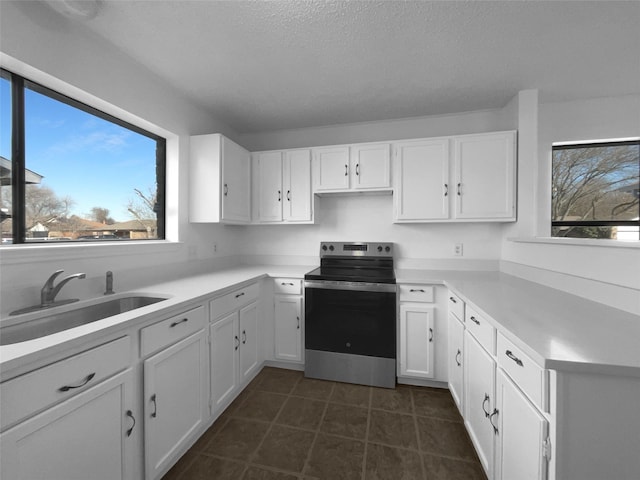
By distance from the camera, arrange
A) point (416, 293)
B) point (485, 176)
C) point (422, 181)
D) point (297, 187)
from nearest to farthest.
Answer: point (416, 293)
point (485, 176)
point (422, 181)
point (297, 187)

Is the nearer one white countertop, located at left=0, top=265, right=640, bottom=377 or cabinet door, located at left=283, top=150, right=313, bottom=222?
white countertop, located at left=0, top=265, right=640, bottom=377

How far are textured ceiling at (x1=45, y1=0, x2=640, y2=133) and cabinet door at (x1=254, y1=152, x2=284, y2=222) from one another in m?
0.51

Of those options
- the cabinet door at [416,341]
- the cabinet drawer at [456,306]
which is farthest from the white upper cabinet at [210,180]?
the cabinet drawer at [456,306]

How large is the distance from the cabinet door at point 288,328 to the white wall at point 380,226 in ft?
2.32

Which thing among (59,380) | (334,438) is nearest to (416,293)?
(334,438)

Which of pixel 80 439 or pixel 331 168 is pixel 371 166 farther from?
pixel 80 439

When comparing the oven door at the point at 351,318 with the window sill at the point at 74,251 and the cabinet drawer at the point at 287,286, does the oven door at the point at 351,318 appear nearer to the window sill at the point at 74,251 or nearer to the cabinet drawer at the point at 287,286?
the cabinet drawer at the point at 287,286

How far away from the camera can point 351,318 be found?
2.26 m

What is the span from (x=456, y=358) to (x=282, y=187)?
215cm

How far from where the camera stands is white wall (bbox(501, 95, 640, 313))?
1296 mm

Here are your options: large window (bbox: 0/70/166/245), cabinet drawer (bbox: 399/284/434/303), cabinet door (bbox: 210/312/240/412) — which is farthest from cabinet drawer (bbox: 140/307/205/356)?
cabinet drawer (bbox: 399/284/434/303)

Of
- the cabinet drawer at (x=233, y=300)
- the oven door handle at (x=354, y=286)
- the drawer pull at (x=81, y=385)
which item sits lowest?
the drawer pull at (x=81, y=385)

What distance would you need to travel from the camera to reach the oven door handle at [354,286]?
2193 mm

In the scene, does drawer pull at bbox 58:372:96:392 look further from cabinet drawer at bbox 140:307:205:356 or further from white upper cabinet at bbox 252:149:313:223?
white upper cabinet at bbox 252:149:313:223
